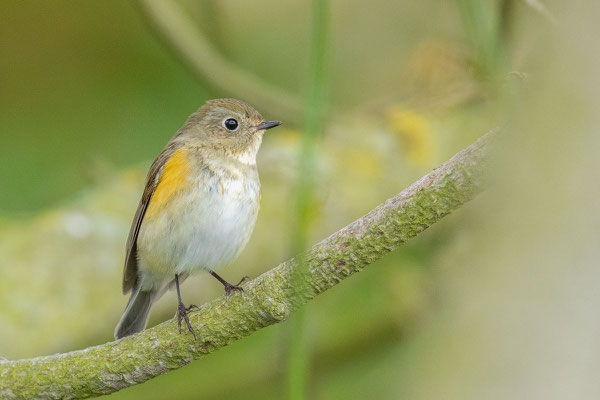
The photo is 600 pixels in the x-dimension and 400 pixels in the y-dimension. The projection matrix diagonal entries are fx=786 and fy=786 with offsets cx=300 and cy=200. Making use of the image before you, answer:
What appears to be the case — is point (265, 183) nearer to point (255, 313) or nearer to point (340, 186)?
point (340, 186)

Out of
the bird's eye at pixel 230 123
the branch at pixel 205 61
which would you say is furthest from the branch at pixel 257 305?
the branch at pixel 205 61

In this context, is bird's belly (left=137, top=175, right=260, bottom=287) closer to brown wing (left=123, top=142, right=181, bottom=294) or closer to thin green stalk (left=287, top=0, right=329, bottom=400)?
brown wing (left=123, top=142, right=181, bottom=294)

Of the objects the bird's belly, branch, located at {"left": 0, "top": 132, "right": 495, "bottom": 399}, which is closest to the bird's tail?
the bird's belly

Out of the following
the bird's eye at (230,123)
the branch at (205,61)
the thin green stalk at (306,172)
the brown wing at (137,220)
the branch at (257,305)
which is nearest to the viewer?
the thin green stalk at (306,172)

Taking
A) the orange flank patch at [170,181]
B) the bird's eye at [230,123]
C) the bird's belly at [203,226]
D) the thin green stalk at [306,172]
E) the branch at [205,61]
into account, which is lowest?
the thin green stalk at [306,172]

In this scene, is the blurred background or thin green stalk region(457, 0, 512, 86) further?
thin green stalk region(457, 0, 512, 86)

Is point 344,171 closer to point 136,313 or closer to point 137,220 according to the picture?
point 137,220

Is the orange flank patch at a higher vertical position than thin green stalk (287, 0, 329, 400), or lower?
higher

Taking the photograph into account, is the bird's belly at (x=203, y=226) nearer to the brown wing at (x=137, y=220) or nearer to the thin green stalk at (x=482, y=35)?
the brown wing at (x=137, y=220)
